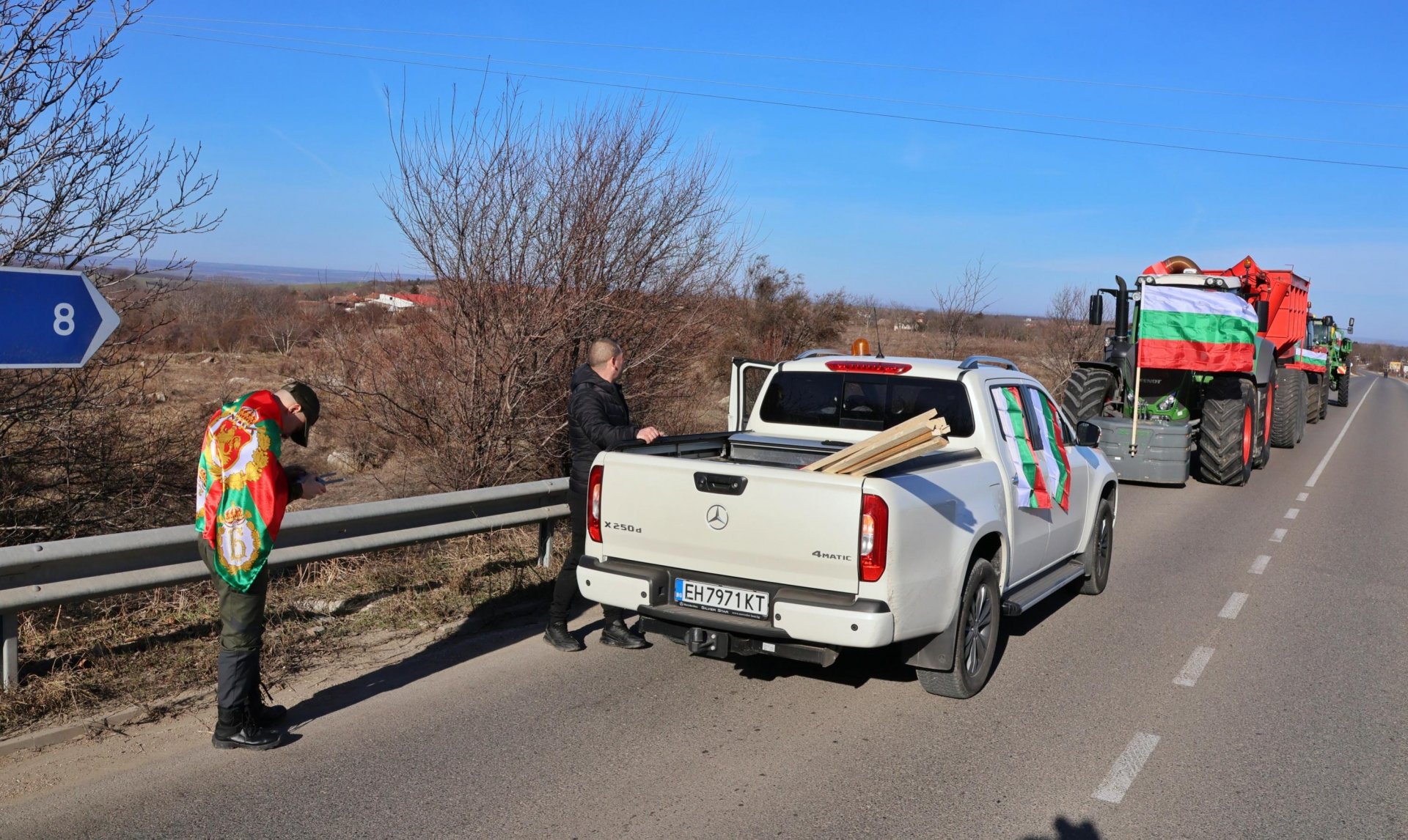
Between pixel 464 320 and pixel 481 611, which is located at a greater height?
pixel 464 320

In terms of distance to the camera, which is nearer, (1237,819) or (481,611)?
(1237,819)

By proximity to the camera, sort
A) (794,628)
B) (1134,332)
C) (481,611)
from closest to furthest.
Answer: (794,628), (481,611), (1134,332)

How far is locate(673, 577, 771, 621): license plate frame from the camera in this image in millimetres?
5199

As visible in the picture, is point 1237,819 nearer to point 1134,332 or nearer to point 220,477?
point 220,477

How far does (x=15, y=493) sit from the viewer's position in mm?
7031

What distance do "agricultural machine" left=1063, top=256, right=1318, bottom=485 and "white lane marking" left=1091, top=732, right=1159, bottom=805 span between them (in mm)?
9403

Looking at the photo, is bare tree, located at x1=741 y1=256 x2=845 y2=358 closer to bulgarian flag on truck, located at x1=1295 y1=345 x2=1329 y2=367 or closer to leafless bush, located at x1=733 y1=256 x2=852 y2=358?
leafless bush, located at x1=733 y1=256 x2=852 y2=358

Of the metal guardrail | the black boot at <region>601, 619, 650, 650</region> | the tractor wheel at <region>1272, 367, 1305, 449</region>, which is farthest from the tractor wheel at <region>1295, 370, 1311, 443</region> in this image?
the black boot at <region>601, 619, 650, 650</region>

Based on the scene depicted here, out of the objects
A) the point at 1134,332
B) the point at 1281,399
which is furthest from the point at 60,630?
the point at 1281,399

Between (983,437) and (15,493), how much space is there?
6155 mm

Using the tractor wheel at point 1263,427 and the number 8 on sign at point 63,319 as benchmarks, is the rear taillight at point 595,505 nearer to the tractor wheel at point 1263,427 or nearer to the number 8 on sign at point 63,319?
the number 8 on sign at point 63,319

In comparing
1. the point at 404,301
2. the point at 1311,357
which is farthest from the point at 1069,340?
the point at 404,301

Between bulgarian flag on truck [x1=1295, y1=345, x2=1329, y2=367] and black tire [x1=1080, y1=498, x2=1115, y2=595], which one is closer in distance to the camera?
black tire [x1=1080, y1=498, x2=1115, y2=595]

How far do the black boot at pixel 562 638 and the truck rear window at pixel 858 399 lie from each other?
1.96m
